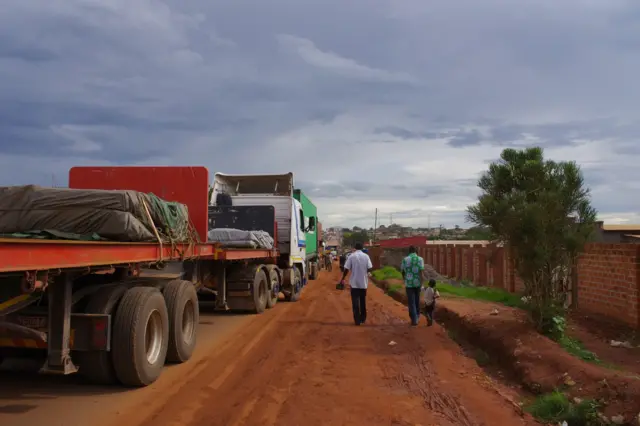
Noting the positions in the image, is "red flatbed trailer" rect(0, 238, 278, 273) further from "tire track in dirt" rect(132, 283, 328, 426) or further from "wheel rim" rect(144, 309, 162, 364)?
"tire track in dirt" rect(132, 283, 328, 426)

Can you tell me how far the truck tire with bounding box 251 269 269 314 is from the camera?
12492 mm

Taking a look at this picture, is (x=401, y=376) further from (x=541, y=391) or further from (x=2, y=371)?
(x=2, y=371)

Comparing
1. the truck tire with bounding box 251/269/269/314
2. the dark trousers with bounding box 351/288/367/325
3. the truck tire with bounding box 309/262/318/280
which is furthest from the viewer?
the truck tire with bounding box 309/262/318/280

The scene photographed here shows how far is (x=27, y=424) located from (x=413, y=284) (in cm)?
783

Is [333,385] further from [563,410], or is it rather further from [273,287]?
[273,287]

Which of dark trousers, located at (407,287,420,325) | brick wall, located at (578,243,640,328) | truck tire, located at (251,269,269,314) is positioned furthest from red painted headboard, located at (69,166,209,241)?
brick wall, located at (578,243,640,328)

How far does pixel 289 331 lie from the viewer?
34.0ft

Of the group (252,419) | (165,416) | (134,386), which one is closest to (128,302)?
(134,386)

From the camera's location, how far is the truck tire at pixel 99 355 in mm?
5719

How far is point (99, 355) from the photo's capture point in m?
5.75

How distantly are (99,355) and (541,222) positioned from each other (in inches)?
271

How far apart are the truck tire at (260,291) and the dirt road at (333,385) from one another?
2061 mm

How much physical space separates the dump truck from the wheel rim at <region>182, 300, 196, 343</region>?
15 mm

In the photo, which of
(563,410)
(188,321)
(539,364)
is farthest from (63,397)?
(539,364)
